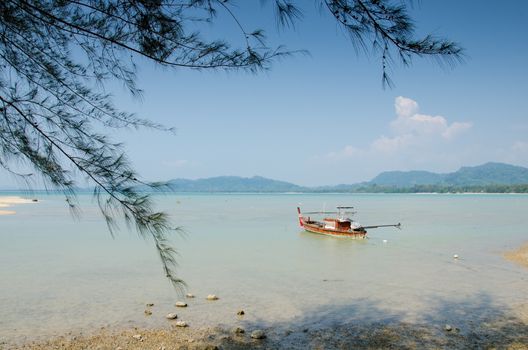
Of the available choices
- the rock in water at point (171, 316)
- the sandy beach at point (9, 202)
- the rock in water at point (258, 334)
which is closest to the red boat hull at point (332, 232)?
the rock in water at point (171, 316)

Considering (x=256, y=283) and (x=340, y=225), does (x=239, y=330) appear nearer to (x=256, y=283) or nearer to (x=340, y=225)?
(x=256, y=283)

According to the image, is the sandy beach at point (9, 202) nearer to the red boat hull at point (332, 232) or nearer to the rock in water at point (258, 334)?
the red boat hull at point (332, 232)

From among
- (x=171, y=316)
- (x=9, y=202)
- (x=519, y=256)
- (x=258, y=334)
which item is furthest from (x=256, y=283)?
(x=9, y=202)

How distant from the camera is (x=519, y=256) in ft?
59.4

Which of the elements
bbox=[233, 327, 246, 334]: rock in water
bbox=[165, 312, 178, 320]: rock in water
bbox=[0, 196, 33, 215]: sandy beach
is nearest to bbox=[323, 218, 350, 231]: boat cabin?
bbox=[165, 312, 178, 320]: rock in water

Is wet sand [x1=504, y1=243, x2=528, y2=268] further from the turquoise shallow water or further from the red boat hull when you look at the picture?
the red boat hull

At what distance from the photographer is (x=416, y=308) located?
32.7 ft

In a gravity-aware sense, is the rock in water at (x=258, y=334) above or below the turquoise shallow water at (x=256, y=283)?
above

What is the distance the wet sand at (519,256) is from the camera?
16.7 m

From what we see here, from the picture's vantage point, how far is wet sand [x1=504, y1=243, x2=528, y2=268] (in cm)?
1670

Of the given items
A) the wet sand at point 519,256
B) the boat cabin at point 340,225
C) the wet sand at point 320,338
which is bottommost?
the wet sand at point 519,256

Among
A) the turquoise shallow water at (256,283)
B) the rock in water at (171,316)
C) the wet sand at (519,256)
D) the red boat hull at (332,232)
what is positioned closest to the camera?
the rock in water at (171,316)

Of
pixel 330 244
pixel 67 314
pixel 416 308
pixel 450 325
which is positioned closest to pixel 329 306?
pixel 416 308

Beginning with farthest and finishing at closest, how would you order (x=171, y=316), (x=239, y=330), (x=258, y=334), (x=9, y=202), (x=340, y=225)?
(x=9, y=202) → (x=340, y=225) → (x=171, y=316) → (x=239, y=330) → (x=258, y=334)
